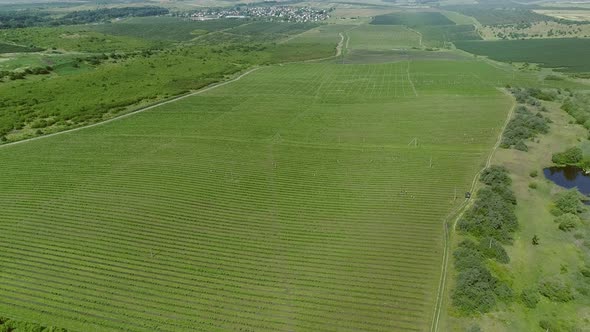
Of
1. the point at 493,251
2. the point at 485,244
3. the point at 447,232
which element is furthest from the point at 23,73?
the point at 493,251

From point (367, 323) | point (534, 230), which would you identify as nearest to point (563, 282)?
point (534, 230)

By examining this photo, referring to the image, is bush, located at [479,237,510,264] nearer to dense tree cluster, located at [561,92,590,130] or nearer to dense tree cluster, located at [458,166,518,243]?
dense tree cluster, located at [458,166,518,243]

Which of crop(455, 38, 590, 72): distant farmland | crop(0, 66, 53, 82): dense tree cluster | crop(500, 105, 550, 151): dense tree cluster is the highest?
crop(0, 66, 53, 82): dense tree cluster

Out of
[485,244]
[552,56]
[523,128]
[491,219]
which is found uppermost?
[552,56]

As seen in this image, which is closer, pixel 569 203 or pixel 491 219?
pixel 491 219

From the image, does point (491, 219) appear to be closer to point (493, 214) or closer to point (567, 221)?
point (493, 214)

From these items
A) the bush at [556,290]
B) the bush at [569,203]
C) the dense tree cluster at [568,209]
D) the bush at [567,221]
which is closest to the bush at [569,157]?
the dense tree cluster at [568,209]

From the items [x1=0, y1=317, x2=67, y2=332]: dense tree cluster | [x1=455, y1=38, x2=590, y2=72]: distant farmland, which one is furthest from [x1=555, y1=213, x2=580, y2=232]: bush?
[x1=455, y1=38, x2=590, y2=72]: distant farmland
